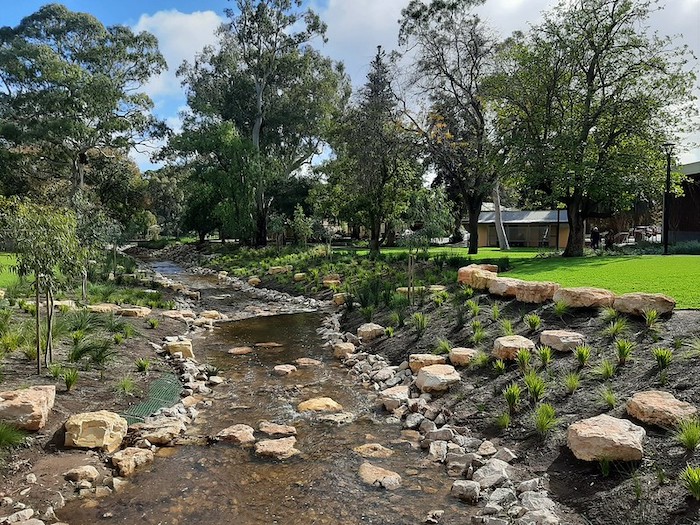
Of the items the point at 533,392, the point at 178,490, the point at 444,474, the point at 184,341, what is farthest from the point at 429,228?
the point at 178,490

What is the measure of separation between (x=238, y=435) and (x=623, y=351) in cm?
456

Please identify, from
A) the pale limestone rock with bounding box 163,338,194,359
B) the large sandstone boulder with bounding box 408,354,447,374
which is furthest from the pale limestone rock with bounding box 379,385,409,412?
the pale limestone rock with bounding box 163,338,194,359

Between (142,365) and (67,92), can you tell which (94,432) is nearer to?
(142,365)

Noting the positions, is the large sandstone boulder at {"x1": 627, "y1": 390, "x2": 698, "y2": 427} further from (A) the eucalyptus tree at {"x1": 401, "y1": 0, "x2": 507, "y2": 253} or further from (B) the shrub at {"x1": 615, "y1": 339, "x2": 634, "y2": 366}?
(A) the eucalyptus tree at {"x1": 401, "y1": 0, "x2": 507, "y2": 253}

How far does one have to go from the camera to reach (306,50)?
29.2 metres

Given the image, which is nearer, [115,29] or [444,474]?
[444,474]

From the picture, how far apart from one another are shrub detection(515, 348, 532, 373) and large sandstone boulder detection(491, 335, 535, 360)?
0.37 ft

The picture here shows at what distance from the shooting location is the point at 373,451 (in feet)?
17.4

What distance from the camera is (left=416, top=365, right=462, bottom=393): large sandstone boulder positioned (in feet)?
21.6

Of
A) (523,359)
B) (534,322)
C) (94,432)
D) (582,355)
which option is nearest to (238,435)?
(94,432)

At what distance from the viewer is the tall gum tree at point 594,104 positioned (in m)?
15.6

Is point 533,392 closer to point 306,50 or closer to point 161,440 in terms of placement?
point 161,440

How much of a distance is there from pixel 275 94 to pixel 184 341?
24679 millimetres

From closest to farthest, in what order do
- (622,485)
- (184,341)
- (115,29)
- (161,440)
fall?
(622,485) < (161,440) < (184,341) < (115,29)
